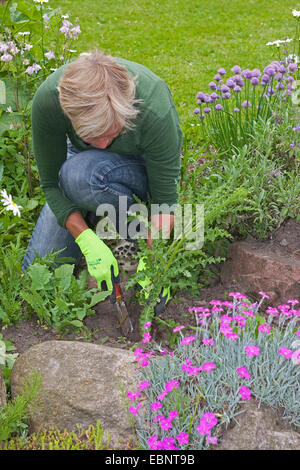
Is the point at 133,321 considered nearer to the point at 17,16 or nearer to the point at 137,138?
the point at 137,138

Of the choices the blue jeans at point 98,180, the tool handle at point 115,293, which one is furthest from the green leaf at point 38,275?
the tool handle at point 115,293

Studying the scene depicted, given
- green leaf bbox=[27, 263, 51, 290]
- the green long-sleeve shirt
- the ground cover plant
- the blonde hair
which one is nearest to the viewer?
the ground cover plant

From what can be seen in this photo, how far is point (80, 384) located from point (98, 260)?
0.64m

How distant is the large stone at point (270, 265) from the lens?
2229mm

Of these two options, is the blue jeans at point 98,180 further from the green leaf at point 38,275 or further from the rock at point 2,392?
the rock at point 2,392

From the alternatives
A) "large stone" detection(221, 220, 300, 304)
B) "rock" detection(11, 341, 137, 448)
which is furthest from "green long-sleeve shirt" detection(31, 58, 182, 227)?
"rock" detection(11, 341, 137, 448)

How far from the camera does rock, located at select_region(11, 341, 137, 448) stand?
1.62m

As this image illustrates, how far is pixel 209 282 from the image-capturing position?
244 cm

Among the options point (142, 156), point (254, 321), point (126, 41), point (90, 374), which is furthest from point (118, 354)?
point (126, 41)

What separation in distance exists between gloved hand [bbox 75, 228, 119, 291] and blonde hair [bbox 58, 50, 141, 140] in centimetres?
52

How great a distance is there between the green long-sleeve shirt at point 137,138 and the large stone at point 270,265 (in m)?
0.40

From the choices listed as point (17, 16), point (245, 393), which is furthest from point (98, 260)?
point (17, 16)

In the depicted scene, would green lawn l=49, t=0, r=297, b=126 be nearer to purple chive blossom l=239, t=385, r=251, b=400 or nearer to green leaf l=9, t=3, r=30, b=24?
green leaf l=9, t=3, r=30, b=24

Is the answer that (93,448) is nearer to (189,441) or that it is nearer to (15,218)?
(189,441)
